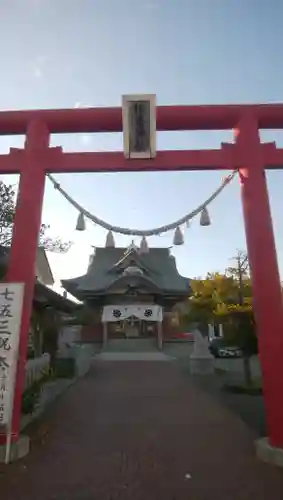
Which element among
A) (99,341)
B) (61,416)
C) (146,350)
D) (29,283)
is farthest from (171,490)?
(99,341)

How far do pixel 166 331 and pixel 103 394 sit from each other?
54.9 ft

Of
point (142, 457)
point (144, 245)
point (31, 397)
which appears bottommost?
point (142, 457)

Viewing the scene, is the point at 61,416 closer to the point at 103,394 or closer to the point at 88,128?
the point at 103,394

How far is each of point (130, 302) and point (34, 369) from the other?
1759cm

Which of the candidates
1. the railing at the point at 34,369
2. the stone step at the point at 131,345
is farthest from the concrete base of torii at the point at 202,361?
the stone step at the point at 131,345

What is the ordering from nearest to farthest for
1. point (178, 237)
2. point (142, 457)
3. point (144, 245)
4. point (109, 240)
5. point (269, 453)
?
1. point (269, 453)
2. point (142, 457)
3. point (178, 237)
4. point (109, 240)
5. point (144, 245)

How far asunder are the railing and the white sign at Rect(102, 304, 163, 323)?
14.6 m

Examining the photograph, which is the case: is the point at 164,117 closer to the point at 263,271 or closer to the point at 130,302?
the point at 263,271

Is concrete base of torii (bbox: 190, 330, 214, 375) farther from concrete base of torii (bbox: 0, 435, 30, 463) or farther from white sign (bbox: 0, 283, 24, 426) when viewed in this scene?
white sign (bbox: 0, 283, 24, 426)

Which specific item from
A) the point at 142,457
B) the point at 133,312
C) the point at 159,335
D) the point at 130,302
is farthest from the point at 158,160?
the point at 130,302

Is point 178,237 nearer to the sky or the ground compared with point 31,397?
nearer to the sky

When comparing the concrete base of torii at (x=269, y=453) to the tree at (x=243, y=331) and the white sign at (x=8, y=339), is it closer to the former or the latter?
the white sign at (x=8, y=339)

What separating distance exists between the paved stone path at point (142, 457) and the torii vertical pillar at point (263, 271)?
2.91 feet

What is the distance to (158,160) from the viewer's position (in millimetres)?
5953
